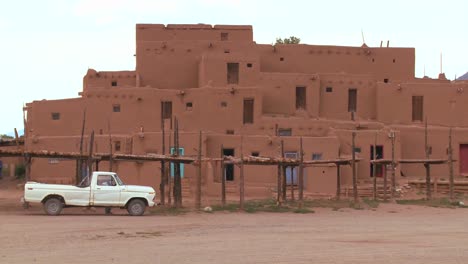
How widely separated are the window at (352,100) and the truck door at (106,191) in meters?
22.3

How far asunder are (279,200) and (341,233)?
9.21 m

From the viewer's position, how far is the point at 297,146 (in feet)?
117

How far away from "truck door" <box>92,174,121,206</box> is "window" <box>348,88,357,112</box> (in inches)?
879

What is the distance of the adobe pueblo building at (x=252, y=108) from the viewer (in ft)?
116

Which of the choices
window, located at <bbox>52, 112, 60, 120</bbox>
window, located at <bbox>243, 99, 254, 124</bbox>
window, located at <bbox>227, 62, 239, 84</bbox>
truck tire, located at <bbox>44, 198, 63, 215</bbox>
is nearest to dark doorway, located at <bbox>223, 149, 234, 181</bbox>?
window, located at <bbox>243, 99, 254, 124</bbox>

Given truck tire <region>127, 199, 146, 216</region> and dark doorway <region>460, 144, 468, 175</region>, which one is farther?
dark doorway <region>460, 144, 468, 175</region>

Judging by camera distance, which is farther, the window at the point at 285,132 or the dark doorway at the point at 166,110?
the dark doorway at the point at 166,110

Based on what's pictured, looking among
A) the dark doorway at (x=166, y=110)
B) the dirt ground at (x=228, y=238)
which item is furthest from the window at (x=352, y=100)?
the dirt ground at (x=228, y=238)

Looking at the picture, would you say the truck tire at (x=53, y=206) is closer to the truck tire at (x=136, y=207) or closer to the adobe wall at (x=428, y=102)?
the truck tire at (x=136, y=207)

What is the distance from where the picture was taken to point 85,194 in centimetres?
2275

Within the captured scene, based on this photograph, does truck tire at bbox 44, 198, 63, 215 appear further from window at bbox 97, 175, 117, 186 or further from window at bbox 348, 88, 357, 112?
window at bbox 348, 88, 357, 112

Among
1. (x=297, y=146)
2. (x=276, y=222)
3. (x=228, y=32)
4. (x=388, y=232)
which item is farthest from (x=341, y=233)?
(x=228, y=32)

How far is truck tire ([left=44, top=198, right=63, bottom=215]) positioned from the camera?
22.8 m

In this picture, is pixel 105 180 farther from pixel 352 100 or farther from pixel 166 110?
pixel 352 100
